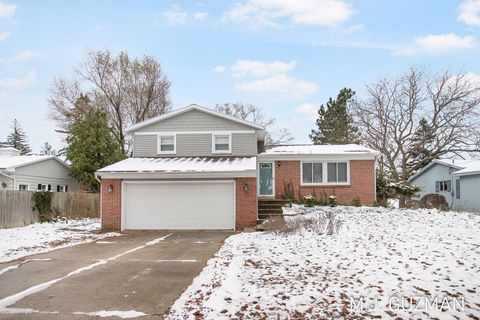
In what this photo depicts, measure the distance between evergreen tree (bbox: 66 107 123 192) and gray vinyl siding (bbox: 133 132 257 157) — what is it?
8075 millimetres

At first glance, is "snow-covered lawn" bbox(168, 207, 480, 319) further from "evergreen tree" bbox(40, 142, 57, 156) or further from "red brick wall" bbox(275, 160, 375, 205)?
"evergreen tree" bbox(40, 142, 57, 156)

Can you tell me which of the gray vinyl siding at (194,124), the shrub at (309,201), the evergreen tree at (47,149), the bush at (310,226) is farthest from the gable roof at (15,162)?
the evergreen tree at (47,149)

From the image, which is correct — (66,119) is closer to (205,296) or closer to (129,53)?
(129,53)

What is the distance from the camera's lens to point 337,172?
20.4 metres

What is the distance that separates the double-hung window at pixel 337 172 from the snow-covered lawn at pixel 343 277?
8.07 meters

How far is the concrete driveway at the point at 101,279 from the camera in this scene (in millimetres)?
5766

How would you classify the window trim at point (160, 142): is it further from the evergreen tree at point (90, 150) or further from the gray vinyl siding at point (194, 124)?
the evergreen tree at point (90, 150)

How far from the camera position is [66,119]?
33.3 meters

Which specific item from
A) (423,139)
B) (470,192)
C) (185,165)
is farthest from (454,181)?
(185,165)

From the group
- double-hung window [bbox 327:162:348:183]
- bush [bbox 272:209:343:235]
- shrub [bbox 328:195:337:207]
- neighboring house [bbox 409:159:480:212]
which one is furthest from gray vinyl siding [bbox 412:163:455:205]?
bush [bbox 272:209:343:235]

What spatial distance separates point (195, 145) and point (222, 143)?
1.40m

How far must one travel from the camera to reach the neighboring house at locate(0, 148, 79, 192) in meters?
23.7

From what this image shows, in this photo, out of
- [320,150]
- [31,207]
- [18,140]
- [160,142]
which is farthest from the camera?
[18,140]

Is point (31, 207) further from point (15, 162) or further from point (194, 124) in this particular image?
point (194, 124)
